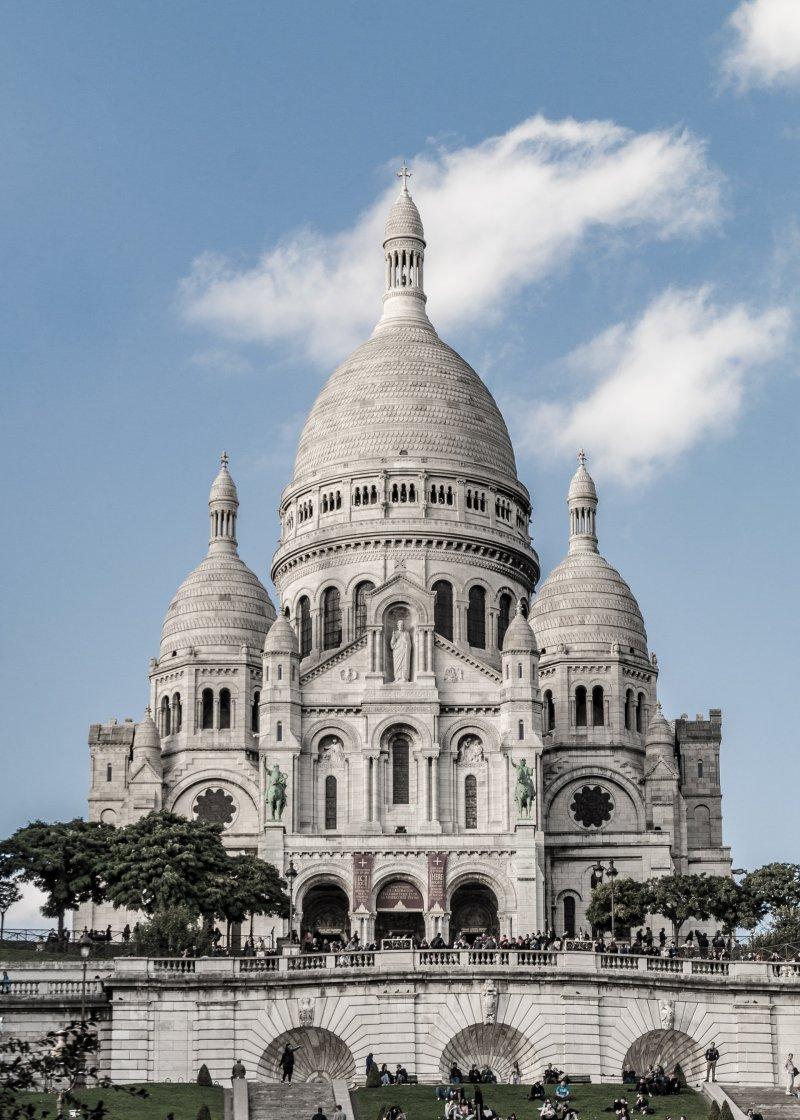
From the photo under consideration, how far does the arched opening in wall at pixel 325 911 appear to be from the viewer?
104000 mm

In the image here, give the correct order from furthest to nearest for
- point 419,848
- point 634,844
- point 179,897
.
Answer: point 634,844 → point 419,848 → point 179,897

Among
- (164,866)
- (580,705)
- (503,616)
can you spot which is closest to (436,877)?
(580,705)

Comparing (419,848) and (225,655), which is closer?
(419,848)

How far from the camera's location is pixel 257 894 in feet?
300

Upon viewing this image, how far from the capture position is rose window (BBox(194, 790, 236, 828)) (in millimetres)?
114562

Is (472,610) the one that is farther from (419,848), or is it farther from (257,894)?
(257,894)

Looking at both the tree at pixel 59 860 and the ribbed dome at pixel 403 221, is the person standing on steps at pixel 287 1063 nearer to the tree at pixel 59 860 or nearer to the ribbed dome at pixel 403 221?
the tree at pixel 59 860

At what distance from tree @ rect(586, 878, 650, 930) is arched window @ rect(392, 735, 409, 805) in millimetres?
14245

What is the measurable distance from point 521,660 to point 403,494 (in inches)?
635

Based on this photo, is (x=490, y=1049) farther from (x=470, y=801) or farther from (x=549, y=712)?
(x=549, y=712)

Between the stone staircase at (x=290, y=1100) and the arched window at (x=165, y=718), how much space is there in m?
58.1

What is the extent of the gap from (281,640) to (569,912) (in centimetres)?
1895

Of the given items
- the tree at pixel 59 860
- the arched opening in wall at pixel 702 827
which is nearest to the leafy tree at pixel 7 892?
the tree at pixel 59 860

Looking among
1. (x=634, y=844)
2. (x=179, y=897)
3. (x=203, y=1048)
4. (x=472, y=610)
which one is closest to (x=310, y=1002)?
(x=203, y=1048)
